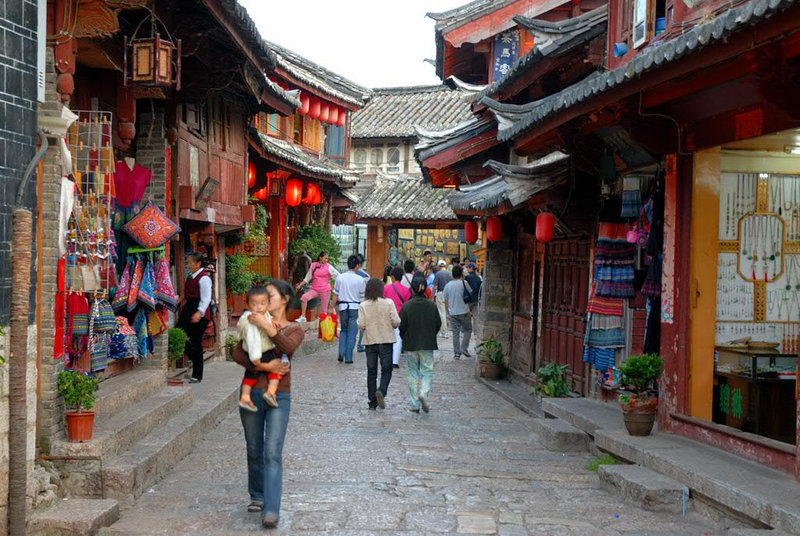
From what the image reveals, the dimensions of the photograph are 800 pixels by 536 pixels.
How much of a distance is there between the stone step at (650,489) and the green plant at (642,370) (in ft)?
3.41

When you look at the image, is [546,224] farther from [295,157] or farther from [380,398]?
[295,157]

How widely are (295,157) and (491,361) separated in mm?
7465

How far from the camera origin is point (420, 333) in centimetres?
1297

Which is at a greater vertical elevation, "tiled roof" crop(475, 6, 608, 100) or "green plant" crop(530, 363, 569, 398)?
"tiled roof" crop(475, 6, 608, 100)

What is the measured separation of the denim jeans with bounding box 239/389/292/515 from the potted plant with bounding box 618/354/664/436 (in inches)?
144

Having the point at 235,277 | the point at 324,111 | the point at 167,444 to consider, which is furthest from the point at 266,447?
the point at 324,111

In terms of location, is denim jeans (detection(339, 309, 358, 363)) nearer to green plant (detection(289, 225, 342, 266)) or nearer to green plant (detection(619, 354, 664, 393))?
green plant (detection(289, 225, 342, 266))

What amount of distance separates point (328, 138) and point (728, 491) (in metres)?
24.1

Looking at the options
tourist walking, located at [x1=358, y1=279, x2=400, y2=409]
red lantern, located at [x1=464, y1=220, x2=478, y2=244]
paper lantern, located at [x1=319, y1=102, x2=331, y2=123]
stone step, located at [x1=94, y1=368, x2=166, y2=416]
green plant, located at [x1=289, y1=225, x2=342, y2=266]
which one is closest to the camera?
stone step, located at [x1=94, y1=368, x2=166, y2=416]

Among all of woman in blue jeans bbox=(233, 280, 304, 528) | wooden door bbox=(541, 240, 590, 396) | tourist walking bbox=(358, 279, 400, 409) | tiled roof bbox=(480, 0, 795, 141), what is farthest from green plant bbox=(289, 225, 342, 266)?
woman in blue jeans bbox=(233, 280, 304, 528)

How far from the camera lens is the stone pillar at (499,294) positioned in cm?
1842

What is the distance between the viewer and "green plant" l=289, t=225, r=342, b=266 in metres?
24.8

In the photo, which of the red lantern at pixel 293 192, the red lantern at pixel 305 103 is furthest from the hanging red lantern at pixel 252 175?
the red lantern at pixel 305 103

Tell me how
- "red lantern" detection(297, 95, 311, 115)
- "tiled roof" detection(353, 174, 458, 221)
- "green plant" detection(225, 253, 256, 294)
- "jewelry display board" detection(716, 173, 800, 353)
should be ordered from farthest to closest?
"tiled roof" detection(353, 174, 458, 221) → "red lantern" detection(297, 95, 311, 115) → "green plant" detection(225, 253, 256, 294) → "jewelry display board" detection(716, 173, 800, 353)
